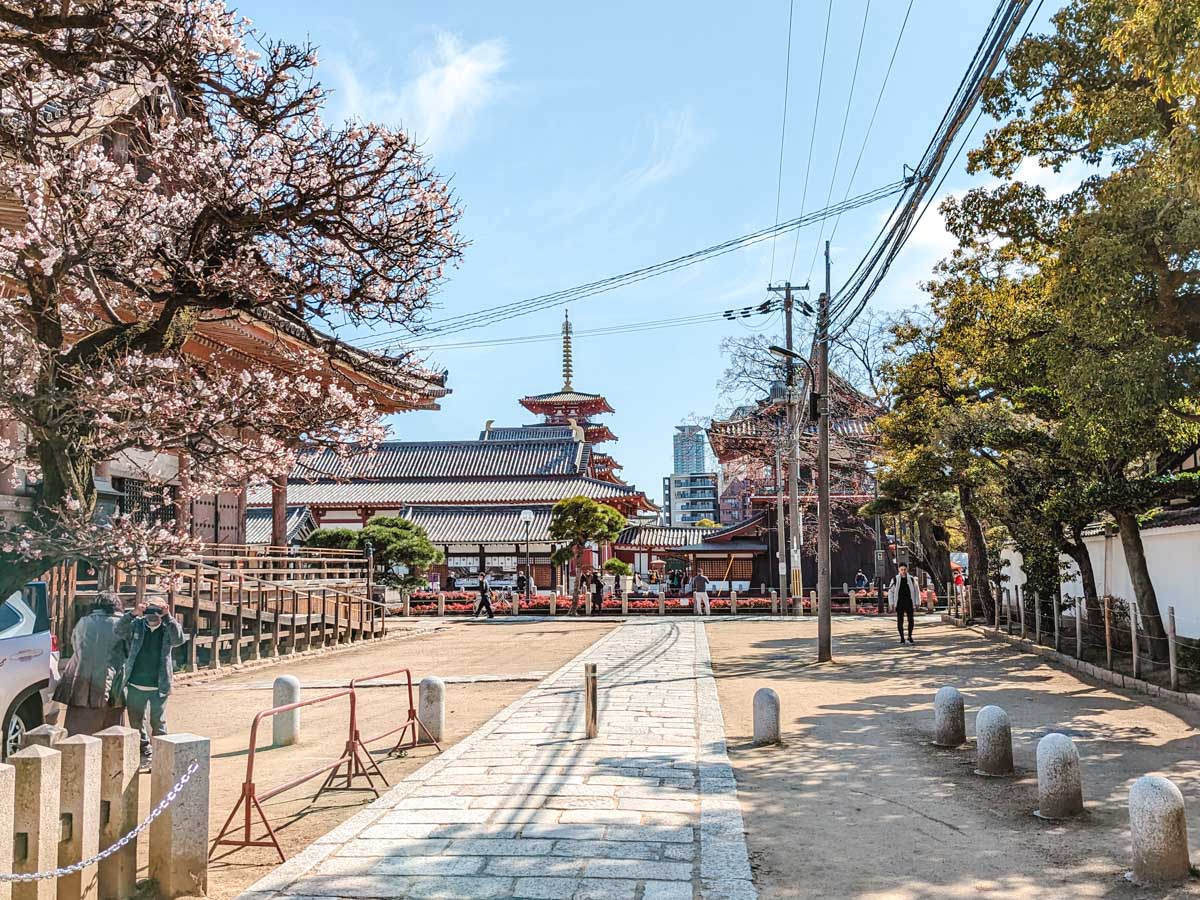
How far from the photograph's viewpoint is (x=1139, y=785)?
17.9 ft

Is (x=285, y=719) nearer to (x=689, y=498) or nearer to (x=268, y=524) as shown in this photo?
(x=268, y=524)

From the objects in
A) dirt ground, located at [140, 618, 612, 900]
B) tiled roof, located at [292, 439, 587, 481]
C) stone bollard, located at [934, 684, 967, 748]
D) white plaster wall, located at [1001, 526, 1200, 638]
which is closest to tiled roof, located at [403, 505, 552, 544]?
tiled roof, located at [292, 439, 587, 481]

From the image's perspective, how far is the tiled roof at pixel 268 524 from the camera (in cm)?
4147

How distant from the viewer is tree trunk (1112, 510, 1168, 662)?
1391cm

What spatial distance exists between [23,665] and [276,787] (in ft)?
7.38

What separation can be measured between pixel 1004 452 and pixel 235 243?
1491 centimetres

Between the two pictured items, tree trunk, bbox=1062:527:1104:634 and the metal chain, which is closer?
the metal chain

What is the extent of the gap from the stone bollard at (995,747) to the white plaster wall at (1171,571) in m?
8.74

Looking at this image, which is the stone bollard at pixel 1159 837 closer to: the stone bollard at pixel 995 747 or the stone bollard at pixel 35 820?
the stone bollard at pixel 995 747

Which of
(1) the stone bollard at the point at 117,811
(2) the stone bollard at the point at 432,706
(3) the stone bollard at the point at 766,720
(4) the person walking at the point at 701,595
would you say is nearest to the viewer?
(1) the stone bollard at the point at 117,811

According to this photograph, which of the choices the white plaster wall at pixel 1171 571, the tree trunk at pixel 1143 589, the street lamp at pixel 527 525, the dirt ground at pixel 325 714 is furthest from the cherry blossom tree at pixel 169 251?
the street lamp at pixel 527 525

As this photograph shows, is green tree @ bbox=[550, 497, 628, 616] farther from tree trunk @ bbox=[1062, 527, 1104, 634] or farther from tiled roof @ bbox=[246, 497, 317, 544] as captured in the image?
tree trunk @ bbox=[1062, 527, 1104, 634]

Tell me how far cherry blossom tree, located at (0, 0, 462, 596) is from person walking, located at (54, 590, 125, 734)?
229 cm

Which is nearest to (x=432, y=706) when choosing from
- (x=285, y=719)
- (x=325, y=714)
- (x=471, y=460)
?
(x=285, y=719)
